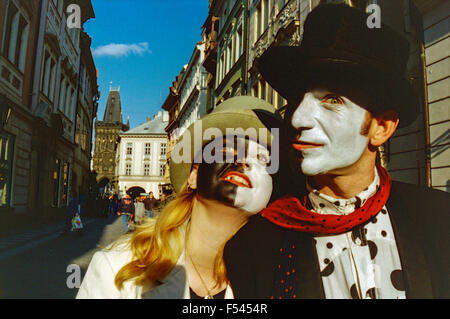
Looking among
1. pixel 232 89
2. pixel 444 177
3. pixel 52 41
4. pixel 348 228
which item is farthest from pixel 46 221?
pixel 348 228

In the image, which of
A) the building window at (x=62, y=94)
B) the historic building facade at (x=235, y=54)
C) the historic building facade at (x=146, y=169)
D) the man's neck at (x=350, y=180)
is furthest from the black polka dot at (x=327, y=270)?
the building window at (x=62, y=94)

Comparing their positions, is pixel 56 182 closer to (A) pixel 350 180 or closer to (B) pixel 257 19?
(B) pixel 257 19

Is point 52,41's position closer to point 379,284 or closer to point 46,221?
point 46,221

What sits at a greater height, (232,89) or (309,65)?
(232,89)

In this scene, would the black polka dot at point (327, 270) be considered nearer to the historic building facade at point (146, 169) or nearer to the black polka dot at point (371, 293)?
the black polka dot at point (371, 293)

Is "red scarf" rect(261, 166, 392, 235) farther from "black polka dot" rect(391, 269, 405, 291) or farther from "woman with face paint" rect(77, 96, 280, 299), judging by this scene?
"black polka dot" rect(391, 269, 405, 291)

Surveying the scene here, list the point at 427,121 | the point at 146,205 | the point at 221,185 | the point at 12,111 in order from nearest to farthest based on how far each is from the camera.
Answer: the point at 221,185 → the point at 427,121 → the point at 12,111 → the point at 146,205

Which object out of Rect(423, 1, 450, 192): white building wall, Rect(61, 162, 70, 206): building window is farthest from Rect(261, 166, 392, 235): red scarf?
Rect(61, 162, 70, 206): building window

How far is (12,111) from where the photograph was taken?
9.78 metres

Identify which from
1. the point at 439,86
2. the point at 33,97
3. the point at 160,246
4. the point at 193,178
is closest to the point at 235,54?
the point at 439,86

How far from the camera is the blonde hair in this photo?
134 cm

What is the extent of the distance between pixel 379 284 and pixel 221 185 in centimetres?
62

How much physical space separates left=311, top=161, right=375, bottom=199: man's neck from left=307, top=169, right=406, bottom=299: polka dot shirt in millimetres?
18

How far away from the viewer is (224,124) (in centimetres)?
146
